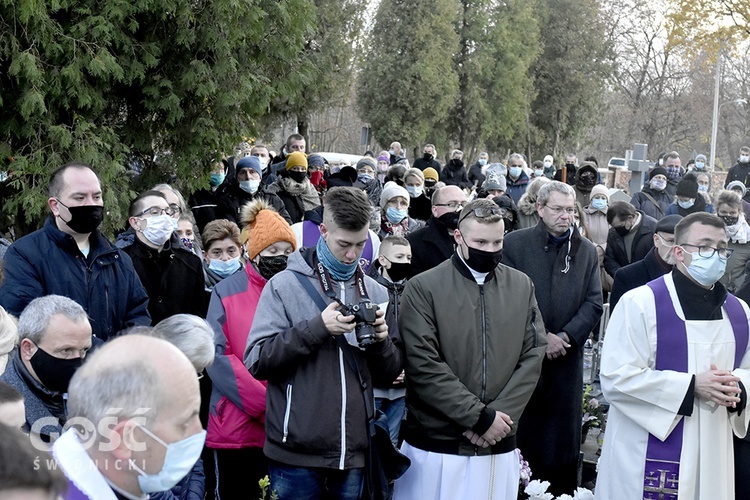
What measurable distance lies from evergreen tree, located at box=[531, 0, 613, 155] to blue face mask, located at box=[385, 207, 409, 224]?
29884mm

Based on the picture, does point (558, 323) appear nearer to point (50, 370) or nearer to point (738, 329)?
point (738, 329)

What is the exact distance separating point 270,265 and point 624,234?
19.3ft

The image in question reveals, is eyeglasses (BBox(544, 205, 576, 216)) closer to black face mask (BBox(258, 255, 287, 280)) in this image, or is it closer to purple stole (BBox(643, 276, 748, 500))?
purple stole (BBox(643, 276, 748, 500))

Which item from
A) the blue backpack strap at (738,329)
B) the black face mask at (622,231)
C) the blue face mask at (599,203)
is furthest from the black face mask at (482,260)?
the blue face mask at (599,203)

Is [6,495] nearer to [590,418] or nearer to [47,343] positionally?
[47,343]

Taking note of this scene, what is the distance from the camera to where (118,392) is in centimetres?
247

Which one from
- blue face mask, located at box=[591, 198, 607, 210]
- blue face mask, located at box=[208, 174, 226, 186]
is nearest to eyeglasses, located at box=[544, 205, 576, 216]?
blue face mask, located at box=[591, 198, 607, 210]

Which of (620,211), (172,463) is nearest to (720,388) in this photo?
(172,463)

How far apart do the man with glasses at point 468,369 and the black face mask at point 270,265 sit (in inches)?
32.3

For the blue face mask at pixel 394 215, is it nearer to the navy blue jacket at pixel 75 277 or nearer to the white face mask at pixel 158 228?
the white face mask at pixel 158 228

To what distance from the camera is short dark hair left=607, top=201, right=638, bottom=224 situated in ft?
33.1

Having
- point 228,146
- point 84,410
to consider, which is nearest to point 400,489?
point 84,410

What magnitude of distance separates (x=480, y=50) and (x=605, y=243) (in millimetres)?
22762

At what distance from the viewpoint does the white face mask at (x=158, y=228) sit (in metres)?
6.18
